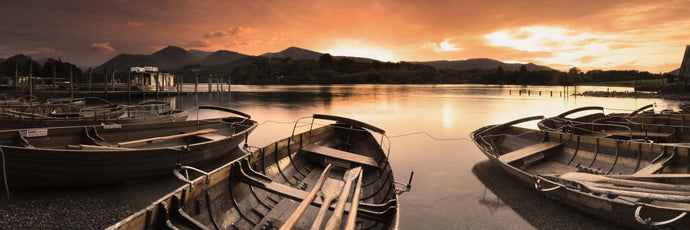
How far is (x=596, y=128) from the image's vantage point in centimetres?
1439

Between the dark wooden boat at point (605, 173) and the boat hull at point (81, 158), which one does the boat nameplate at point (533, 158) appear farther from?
the boat hull at point (81, 158)

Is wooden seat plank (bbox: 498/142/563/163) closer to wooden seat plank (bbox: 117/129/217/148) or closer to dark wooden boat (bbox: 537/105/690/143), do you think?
dark wooden boat (bbox: 537/105/690/143)

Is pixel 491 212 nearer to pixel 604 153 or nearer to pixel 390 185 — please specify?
pixel 390 185

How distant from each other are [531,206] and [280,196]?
6.10m

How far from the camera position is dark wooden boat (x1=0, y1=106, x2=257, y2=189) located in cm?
704

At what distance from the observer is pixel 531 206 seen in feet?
26.3

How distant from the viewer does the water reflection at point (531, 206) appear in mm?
6832

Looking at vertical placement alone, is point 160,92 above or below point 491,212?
above

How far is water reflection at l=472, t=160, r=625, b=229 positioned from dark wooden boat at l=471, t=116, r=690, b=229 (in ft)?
1.08

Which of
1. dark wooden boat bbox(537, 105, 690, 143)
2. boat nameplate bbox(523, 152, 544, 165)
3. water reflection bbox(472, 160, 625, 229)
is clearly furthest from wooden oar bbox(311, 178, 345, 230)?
dark wooden boat bbox(537, 105, 690, 143)

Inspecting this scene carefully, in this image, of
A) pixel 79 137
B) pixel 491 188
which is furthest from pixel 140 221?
pixel 491 188

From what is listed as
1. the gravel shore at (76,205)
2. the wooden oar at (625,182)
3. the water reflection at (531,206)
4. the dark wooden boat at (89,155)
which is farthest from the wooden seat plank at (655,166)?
the gravel shore at (76,205)

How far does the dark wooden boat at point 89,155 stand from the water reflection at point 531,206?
8.36 meters

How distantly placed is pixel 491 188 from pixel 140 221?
9062 millimetres
